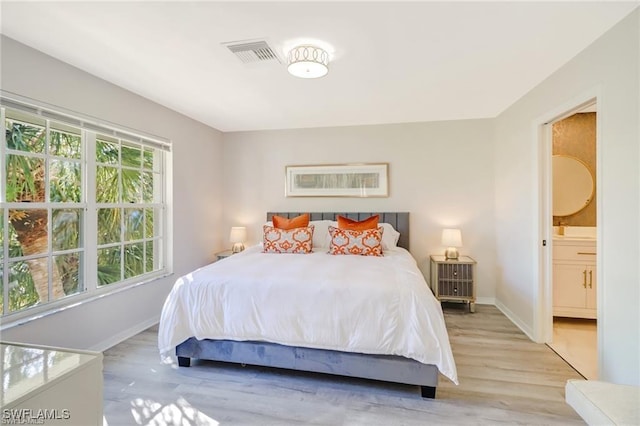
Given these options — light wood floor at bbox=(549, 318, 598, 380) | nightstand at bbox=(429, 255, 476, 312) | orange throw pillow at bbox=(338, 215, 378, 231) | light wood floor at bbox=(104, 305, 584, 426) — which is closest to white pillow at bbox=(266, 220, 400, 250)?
orange throw pillow at bbox=(338, 215, 378, 231)

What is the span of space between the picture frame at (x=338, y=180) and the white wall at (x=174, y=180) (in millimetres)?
1220

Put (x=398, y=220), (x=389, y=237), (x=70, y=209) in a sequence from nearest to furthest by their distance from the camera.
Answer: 1. (x=70, y=209)
2. (x=389, y=237)
3. (x=398, y=220)

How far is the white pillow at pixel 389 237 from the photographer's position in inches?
142

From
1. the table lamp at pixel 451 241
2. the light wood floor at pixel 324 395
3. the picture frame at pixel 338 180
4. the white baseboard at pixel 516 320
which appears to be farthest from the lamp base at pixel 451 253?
the light wood floor at pixel 324 395

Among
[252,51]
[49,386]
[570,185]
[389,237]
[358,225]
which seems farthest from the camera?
[389,237]

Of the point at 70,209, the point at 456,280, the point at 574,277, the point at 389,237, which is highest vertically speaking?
the point at 70,209

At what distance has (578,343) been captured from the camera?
8.91 ft

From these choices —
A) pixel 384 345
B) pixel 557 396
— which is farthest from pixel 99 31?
pixel 557 396

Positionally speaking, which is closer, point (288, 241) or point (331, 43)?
point (331, 43)

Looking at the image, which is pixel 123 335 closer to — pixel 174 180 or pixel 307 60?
pixel 174 180

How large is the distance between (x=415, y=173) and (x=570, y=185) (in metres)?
1.77

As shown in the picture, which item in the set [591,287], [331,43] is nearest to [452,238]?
[591,287]

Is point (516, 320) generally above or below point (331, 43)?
below

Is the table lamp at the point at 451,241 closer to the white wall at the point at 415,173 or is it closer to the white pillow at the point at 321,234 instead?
the white wall at the point at 415,173
